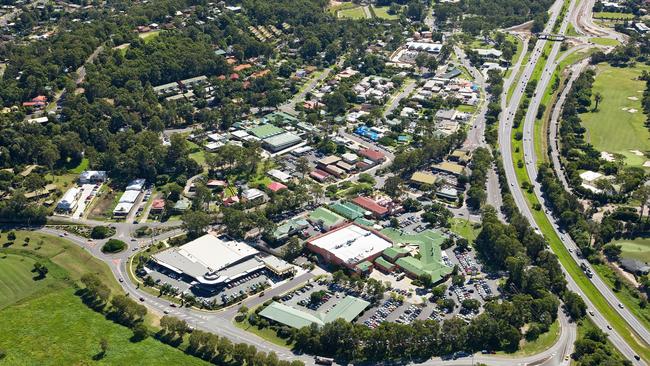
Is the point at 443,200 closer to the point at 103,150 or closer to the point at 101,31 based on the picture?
the point at 103,150

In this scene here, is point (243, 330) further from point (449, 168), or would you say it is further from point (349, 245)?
point (449, 168)

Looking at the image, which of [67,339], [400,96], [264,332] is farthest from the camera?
[400,96]

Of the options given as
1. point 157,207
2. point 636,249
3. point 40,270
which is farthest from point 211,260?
point 636,249

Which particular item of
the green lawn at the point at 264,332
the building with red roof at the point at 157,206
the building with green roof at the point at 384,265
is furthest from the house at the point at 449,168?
the green lawn at the point at 264,332

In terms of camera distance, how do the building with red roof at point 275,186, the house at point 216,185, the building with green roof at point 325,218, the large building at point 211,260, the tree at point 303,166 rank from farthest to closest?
the tree at point 303,166 → the house at point 216,185 → the building with red roof at point 275,186 → the building with green roof at point 325,218 → the large building at point 211,260

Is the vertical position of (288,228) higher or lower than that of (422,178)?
higher

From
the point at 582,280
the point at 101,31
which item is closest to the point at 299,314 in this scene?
the point at 582,280

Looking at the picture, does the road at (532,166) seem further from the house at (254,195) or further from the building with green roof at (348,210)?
the house at (254,195)
